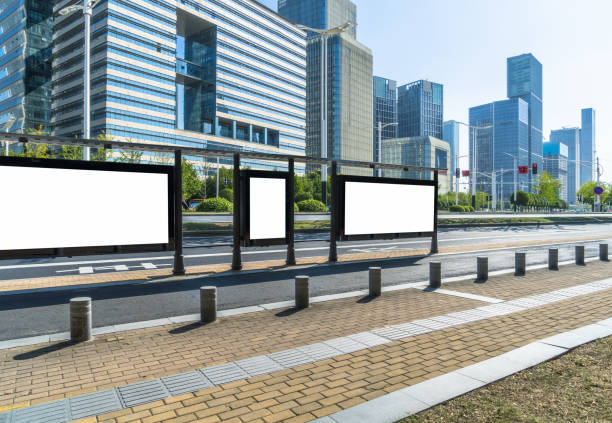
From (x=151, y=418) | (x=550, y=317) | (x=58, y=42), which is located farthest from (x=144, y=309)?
(x=58, y=42)

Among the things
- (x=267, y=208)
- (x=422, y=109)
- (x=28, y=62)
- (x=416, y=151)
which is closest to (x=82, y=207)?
(x=267, y=208)

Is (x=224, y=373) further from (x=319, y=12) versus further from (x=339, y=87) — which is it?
(x=319, y=12)

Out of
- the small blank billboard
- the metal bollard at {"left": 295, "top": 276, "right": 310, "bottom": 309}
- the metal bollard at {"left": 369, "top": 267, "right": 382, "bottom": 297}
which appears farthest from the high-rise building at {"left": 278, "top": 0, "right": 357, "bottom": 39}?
the metal bollard at {"left": 295, "top": 276, "right": 310, "bottom": 309}

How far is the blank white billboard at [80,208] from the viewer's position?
8508 mm

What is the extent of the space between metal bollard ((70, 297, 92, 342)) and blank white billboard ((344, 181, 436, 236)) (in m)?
9.21

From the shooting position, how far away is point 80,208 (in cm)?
923

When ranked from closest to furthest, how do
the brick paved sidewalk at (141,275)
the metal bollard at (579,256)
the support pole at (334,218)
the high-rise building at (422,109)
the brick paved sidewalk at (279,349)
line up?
the brick paved sidewalk at (279,349) < the brick paved sidewalk at (141,275) < the metal bollard at (579,256) < the support pole at (334,218) < the high-rise building at (422,109)

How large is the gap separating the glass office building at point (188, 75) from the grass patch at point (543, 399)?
283ft

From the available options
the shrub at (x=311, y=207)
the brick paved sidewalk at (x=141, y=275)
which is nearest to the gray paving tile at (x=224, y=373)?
the brick paved sidewalk at (x=141, y=275)

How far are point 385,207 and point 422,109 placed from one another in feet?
620

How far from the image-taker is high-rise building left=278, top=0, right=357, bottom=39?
156875 mm

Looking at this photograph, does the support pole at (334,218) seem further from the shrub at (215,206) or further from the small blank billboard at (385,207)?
the shrub at (215,206)

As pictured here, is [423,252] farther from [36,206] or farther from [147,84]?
[147,84]

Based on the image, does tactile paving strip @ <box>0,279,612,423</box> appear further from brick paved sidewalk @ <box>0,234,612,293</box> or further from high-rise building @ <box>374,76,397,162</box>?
high-rise building @ <box>374,76,397,162</box>
